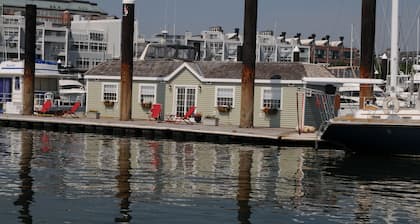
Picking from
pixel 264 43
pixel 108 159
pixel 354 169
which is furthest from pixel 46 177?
pixel 264 43

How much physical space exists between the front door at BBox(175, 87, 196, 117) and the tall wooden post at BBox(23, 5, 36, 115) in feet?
28.8

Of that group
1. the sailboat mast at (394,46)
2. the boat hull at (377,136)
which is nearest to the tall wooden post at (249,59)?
the boat hull at (377,136)

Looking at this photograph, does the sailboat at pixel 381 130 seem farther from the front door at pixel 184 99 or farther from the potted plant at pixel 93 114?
the potted plant at pixel 93 114

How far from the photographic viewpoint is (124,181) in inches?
802

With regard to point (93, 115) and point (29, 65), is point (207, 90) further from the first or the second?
point (29, 65)

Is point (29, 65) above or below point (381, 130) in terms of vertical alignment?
above

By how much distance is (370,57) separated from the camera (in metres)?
35.8

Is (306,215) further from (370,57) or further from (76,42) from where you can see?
(76,42)

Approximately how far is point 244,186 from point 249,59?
15.7 meters

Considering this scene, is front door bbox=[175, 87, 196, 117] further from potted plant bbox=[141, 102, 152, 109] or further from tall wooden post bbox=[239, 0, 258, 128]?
tall wooden post bbox=[239, 0, 258, 128]

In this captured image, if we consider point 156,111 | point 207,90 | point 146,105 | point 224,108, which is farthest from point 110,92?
point 224,108

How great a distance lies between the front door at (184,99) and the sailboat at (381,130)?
13098mm

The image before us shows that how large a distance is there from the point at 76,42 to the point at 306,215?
371 ft

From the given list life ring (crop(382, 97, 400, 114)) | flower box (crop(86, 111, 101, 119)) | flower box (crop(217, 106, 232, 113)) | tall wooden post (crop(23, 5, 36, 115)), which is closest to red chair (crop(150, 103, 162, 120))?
flower box (crop(217, 106, 232, 113))
